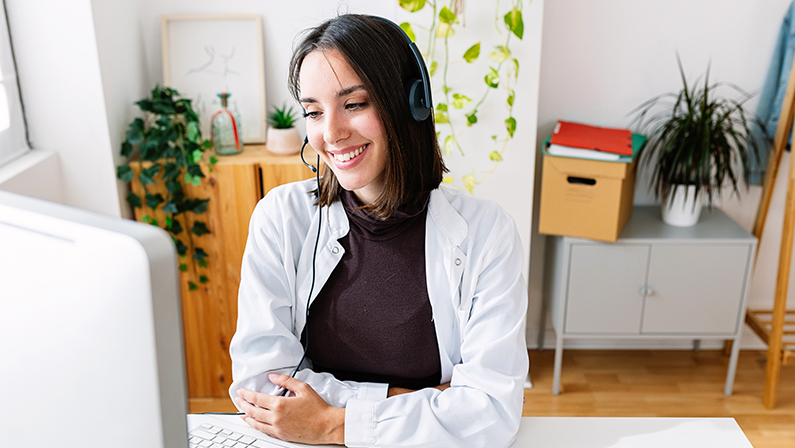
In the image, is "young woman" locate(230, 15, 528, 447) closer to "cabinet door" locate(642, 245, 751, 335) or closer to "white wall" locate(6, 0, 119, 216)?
"white wall" locate(6, 0, 119, 216)

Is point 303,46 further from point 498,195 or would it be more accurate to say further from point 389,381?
point 498,195

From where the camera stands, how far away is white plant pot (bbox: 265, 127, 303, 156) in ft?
7.64

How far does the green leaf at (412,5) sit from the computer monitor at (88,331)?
188cm

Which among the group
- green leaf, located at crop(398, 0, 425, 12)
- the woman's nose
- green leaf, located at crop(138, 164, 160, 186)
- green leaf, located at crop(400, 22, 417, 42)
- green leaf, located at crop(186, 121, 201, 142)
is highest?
green leaf, located at crop(398, 0, 425, 12)

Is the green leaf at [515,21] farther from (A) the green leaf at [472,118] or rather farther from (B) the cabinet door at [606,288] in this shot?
(B) the cabinet door at [606,288]

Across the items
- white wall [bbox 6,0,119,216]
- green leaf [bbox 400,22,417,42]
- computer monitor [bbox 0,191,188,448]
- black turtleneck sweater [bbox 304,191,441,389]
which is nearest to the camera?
computer monitor [bbox 0,191,188,448]

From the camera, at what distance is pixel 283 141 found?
2332mm

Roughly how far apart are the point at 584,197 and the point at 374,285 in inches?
52.7

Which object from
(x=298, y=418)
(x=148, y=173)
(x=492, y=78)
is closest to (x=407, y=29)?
(x=492, y=78)

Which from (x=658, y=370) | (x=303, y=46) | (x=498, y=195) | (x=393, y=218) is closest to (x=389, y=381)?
(x=393, y=218)

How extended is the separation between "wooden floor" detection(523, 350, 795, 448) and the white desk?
4.68ft

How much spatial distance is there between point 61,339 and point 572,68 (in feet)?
8.26

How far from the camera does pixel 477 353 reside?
1.18 metres

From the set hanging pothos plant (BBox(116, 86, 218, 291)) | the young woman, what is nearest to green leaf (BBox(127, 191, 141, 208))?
hanging pothos plant (BBox(116, 86, 218, 291))
